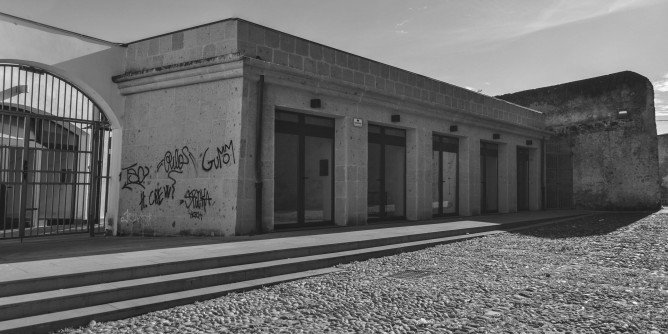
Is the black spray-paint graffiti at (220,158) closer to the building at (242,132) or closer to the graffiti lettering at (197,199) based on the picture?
the building at (242,132)

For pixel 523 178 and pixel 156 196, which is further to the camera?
pixel 523 178

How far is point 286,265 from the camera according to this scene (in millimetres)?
6848

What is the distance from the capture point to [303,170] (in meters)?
11.0

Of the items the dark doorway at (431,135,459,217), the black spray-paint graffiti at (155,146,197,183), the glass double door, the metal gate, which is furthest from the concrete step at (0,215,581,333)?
the dark doorway at (431,135,459,217)

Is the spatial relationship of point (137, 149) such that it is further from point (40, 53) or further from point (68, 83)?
point (40, 53)

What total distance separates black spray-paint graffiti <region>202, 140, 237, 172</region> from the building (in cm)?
2

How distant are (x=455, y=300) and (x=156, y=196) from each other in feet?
22.9

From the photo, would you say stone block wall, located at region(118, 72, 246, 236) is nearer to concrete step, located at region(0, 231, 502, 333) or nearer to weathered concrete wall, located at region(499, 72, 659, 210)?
concrete step, located at region(0, 231, 502, 333)

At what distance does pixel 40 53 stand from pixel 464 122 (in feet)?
39.7

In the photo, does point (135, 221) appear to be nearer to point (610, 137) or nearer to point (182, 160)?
point (182, 160)

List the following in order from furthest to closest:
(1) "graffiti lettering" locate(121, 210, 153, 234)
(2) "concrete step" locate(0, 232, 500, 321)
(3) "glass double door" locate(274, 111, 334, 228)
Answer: (3) "glass double door" locate(274, 111, 334, 228) → (1) "graffiti lettering" locate(121, 210, 153, 234) → (2) "concrete step" locate(0, 232, 500, 321)

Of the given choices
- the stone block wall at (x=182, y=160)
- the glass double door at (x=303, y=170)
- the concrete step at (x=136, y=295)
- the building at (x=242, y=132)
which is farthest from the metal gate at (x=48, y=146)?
the concrete step at (x=136, y=295)

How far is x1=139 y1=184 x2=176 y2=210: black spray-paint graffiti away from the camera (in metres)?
9.76

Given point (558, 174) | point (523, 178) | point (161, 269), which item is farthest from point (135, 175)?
point (558, 174)
